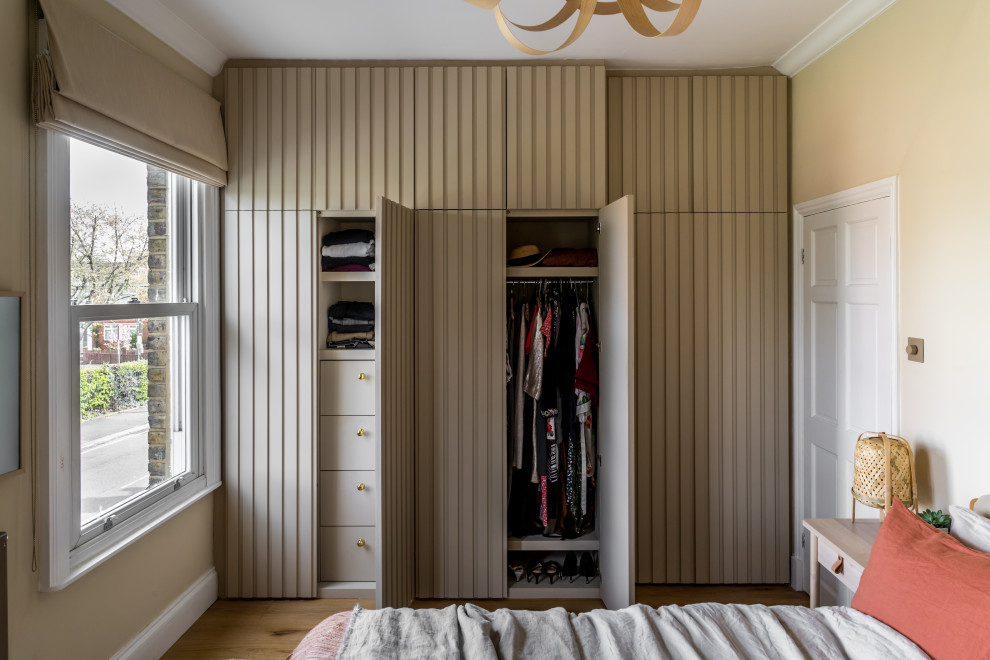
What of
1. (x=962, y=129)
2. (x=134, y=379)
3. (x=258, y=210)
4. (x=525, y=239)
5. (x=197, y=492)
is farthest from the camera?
(x=525, y=239)

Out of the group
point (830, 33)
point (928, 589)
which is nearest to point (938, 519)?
point (928, 589)

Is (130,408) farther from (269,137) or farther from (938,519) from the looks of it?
(938,519)

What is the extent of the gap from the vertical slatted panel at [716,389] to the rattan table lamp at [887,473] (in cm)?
97

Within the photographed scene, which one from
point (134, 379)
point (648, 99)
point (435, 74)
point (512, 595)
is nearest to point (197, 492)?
point (134, 379)

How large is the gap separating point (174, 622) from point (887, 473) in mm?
2867

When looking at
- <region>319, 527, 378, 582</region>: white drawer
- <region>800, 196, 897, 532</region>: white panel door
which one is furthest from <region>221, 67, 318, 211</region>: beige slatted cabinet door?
<region>800, 196, 897, 532</region>: white panel door

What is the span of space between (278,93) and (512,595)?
2.73m

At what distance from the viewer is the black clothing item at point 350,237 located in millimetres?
3010

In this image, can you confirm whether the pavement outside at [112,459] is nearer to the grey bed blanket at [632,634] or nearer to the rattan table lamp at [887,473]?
the grey bed blanket at [632,634]

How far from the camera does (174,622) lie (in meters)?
2.63

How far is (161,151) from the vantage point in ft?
8.00

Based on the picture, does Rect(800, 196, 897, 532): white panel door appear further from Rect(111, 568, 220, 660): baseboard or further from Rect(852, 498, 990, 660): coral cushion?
Rect(111, 568, 220, 660): baseboard

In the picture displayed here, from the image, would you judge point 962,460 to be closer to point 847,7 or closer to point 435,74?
point 847,7

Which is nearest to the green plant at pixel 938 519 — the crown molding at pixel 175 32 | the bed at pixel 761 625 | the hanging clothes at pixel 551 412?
the bed at pixel 761 625
